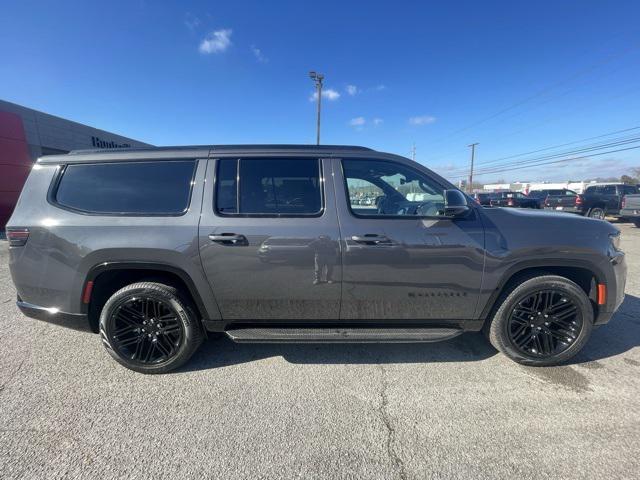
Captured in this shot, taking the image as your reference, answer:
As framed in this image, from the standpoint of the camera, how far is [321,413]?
2.13 meters

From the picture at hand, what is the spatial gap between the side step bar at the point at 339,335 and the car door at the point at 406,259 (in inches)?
4.8

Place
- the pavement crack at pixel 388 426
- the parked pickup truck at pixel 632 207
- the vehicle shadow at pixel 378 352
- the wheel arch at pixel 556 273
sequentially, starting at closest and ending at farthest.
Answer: the pavement crack at pixel 388 426, the wheel arch at pixel 556 273, the vehicle shadow at pixel 378 352, the parked pickup truck at pixel 632 207

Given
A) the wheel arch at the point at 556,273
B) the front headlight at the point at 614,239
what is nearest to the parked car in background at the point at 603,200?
the front headlight at the point at 614,239

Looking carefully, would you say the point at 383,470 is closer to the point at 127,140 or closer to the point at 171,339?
the point at 171,339

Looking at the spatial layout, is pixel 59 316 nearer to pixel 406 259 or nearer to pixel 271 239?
pixel 271 239

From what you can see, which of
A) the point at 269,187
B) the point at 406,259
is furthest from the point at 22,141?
the point at 406,259

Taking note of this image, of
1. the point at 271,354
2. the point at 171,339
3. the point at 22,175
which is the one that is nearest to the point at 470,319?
the point at 271,354

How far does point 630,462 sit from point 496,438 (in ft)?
2.35

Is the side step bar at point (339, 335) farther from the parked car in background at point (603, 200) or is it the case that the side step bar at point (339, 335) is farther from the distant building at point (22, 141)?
the parked car in background at point (603, 200)

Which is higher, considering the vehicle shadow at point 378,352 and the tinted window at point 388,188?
the tinted window at point 388,188

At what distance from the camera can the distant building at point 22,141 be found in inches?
495

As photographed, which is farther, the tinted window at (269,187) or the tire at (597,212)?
the tire at (597,212)

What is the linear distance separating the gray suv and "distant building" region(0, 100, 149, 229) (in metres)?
14.4

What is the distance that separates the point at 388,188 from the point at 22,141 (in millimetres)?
18934
